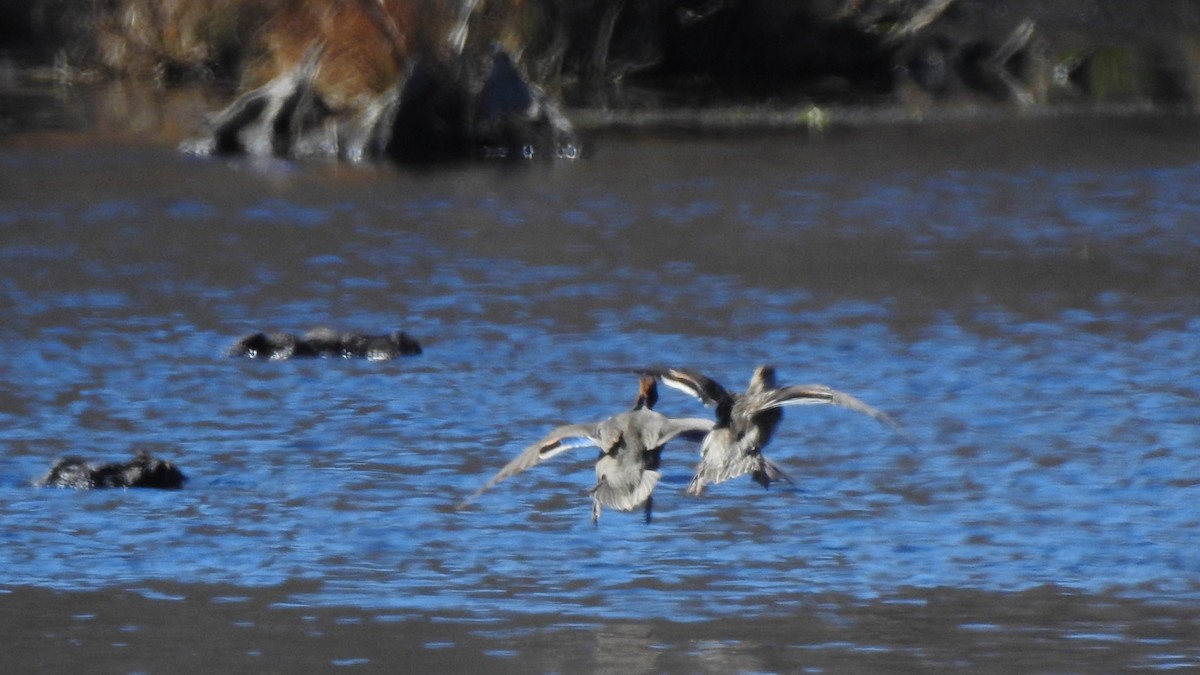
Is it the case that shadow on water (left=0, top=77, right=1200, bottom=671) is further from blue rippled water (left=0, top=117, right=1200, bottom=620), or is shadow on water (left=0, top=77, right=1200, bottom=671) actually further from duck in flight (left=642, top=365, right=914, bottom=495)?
duck in flight (left=642, top=365, right=914, bottom=495)

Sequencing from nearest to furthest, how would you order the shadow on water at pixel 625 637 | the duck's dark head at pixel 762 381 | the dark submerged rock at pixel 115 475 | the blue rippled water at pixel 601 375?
the shadow on water at pixel 625 637
the duck's dark head at pixel 762 381
the blue rippled water at pixel 601 375
the dark submerged rock at pixel 115 475

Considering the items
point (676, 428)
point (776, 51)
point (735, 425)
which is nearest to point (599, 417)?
point (735, 425)

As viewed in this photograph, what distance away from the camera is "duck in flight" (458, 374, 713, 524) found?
6754 millimetres

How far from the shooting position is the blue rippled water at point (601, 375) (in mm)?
7668

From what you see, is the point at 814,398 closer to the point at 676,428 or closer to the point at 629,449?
the point at 676,428

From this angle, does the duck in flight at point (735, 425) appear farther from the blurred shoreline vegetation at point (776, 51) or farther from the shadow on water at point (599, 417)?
the blurred shoreline vegetation at point (776, 51)

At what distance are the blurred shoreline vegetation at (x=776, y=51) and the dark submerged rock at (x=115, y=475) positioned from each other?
19.4 metres

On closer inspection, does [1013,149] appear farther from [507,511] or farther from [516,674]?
[516,674]

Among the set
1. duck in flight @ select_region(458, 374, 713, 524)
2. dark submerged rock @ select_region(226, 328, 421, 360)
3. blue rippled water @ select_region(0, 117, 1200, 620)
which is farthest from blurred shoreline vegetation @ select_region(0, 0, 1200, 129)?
duck in flight @ select_region(458, 374, 713, 524)

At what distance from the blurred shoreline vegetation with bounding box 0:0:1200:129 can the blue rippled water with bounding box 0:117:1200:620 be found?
8.59 m

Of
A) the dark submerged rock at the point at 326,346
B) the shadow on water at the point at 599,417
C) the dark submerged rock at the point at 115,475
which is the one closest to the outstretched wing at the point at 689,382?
the shadow on water at the point at 599,417

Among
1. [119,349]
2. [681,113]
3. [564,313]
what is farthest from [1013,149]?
[119,349]

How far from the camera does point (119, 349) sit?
12.5m

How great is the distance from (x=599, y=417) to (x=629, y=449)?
11.5ft
